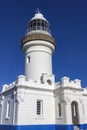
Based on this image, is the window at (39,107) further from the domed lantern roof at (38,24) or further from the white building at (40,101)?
the domed lantern roof at (38,24)

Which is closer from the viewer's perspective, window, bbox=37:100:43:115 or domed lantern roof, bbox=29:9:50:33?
window, bbox=37:100:43:115

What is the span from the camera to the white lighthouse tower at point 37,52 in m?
23.0

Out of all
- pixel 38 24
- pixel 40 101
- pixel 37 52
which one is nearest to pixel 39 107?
pixel 40 101

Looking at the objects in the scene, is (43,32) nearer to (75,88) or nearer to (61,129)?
(75,88)

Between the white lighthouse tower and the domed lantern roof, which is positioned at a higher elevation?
the domed lantern roof

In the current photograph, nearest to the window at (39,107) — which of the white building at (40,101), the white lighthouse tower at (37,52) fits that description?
the white building at (40,101)

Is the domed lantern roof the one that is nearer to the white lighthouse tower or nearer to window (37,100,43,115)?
the white lighthouse tower

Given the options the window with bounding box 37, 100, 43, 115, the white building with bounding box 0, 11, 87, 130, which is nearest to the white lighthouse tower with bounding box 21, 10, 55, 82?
the white building with bounding box 0, 11, 87, 130

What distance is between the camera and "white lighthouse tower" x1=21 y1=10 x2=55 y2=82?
2299 centimetres

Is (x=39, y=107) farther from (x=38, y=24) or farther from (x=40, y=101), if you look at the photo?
(x=38, y=24)

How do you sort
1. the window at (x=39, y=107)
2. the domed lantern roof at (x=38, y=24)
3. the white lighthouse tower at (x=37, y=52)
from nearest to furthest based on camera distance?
the window at (x=39, y=107)
the white lighthouse tower at (x=37, y=52)
the domed lantern roof at (x=38, y=24)

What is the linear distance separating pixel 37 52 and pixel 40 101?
7.46 m

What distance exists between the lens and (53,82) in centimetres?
2130

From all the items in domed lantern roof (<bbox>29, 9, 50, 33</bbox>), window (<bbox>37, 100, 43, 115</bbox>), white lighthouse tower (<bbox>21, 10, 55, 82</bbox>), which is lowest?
window (<bbox>37, 100, 43, 115</bbox>)
